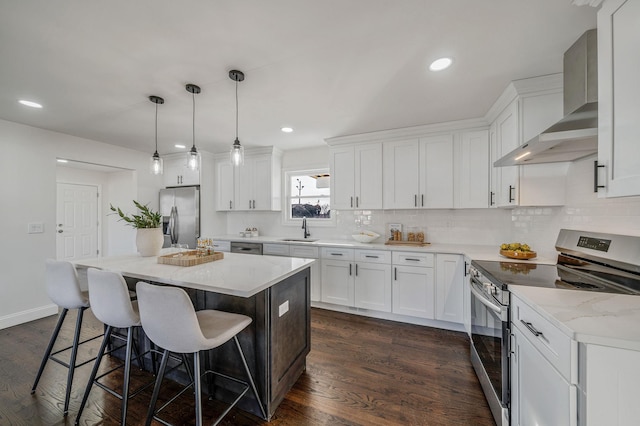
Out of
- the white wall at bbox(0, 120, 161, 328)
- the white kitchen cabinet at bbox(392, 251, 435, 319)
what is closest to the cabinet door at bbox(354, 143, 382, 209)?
the white kitchen cabinet at bbox(392, 251, 435, 319)

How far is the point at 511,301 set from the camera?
4.63 ft

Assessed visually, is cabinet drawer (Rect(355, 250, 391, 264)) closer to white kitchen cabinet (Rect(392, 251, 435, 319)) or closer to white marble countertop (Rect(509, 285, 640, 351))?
white kitchen cabinet (Rect(392, 251, 435, 319))

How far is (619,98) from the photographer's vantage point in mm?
1141

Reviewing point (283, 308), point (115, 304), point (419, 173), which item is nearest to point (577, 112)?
point (419, 173)

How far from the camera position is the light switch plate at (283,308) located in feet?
5.69

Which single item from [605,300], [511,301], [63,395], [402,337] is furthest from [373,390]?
[63,395]

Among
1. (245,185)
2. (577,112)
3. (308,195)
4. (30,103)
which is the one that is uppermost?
(30,103)

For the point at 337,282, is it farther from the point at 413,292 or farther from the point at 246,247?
the point at 246,247

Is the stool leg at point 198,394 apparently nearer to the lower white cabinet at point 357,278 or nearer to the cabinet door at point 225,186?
the lower white cabinet at point 357,278

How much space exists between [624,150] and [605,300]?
0.70 meters

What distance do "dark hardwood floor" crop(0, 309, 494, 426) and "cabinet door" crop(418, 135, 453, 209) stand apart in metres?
1.60

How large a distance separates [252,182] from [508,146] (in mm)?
3638

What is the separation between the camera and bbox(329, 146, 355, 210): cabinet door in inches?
144

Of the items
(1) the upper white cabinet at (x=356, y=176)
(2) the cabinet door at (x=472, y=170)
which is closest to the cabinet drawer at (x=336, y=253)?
(1) the upper white cabinet at (x=356, y=176)
